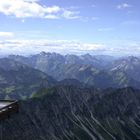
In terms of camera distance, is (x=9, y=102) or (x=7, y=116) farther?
(x=9, y=102)
